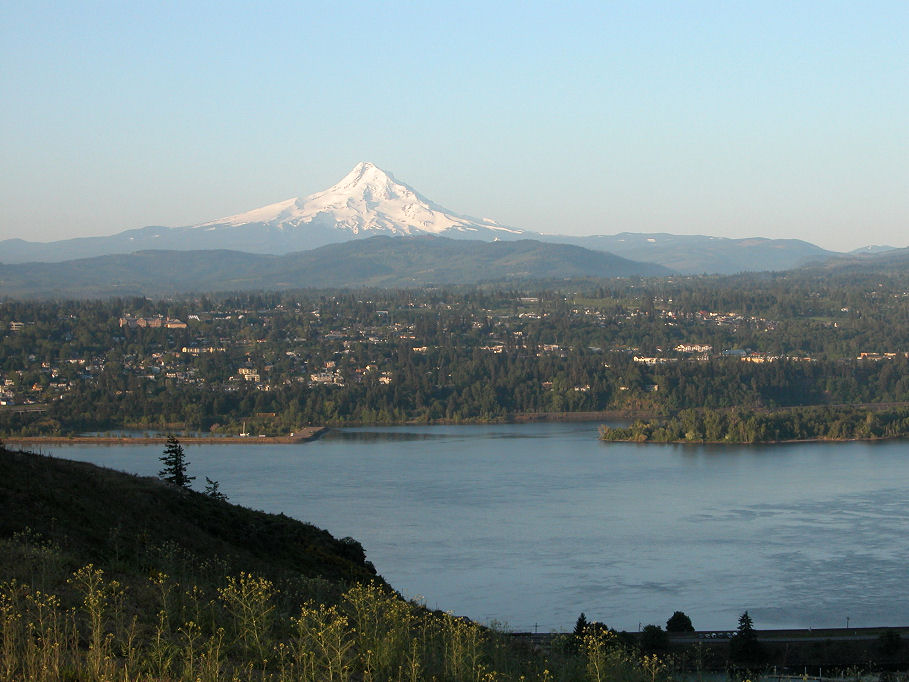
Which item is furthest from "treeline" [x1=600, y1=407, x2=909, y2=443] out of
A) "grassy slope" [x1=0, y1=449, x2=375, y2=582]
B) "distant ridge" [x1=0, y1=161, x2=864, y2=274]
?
"distant ridge" [x1=0, y1=161, x2=864, y2=274]

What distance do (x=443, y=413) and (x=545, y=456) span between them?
830 cm

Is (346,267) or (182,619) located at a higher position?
Result: (346,267)

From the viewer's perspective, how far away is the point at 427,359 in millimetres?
34000

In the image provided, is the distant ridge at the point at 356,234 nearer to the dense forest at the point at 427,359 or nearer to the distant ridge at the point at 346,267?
the distant ridge at the point at 346,267

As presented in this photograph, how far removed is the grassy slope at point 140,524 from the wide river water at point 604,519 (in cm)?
224

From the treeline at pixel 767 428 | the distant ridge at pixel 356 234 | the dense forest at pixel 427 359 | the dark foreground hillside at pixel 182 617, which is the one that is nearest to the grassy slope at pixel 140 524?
the dark foreground hillside at pixel 182 617

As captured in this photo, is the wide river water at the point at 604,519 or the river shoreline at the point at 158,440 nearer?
the wide river water at the point at 604,519

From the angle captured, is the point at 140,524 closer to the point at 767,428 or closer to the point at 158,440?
the point at 158,440

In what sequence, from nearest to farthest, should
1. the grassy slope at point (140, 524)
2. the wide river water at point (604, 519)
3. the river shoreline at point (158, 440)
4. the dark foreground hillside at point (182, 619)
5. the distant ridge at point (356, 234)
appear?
the dark foreground hillside at point (182, 619) < the grassy slope at point (140, 524) < the wide river water at point (604, 519) < the river shoreline at point (158, 440) < the distant ridge at point (356, 234)

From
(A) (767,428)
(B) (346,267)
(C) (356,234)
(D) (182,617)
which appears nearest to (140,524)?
(D) (182,617)

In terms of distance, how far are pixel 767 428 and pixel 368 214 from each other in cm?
8802

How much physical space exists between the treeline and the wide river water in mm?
846

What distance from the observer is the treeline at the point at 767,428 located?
2345 cm

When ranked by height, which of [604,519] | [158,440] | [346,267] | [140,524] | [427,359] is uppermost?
[346,267]
